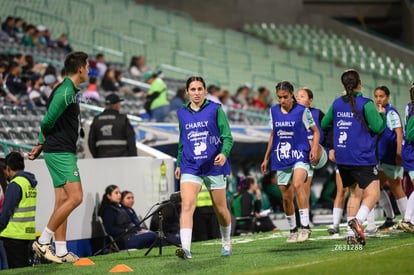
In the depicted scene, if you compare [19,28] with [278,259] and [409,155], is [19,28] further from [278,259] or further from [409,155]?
[278,259]

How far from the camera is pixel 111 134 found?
1591cm

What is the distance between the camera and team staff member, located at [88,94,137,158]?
15891mm

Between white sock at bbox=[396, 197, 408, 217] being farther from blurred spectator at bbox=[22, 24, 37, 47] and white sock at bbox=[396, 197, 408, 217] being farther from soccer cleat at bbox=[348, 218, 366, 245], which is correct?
blurred spectator at bbox=[22, 24, 37, 47]

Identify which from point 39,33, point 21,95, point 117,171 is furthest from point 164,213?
point 39,33

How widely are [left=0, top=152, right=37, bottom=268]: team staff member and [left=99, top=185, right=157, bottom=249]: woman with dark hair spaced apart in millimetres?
2233

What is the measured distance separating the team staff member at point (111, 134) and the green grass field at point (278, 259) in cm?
241

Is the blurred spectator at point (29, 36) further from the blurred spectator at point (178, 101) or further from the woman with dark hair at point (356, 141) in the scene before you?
the woman with dark hair at point (356, 141)

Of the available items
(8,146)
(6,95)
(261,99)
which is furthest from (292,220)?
(261,99)

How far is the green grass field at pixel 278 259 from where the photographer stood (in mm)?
9617

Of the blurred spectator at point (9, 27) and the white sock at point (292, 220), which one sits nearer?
the white sock at point (292, 220)

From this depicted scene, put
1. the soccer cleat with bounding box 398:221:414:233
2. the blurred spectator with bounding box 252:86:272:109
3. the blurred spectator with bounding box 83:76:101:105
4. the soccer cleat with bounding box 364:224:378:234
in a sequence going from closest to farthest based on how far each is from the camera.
A: the soccer cleat with bounding box 398:221:414:233
the soccer cleat with bounding box 364:224:378:234
the blurred spectator with bounding box 83:76:101:105
the blurred spectator with bounding box 252:86:272:109

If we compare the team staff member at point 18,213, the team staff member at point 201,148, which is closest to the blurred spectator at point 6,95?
the team staff member at point 18,213

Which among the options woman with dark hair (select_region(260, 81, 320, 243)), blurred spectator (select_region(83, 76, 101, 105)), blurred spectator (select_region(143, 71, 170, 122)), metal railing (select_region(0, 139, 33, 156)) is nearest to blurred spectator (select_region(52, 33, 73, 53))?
blurred spectator (select_region(83, 76, 101, 105))

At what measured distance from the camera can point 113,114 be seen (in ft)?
52.3
